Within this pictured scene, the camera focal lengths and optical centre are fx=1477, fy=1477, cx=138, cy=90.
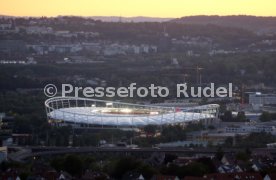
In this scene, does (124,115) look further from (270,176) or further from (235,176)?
(270,176)

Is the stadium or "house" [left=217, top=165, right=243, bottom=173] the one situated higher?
the stadium

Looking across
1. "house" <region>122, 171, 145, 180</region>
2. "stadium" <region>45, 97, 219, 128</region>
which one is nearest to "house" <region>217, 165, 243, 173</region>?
"house" <region>122, 171, 145, 180</region>

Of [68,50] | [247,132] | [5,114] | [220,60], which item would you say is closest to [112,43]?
[68,50]

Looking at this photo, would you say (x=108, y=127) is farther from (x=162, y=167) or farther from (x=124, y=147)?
(x=162, y=167)

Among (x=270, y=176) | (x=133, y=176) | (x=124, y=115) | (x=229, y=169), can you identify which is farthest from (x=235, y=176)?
(x=124, y=115)

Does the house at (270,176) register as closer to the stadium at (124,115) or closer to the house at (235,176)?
the house at (235,176)

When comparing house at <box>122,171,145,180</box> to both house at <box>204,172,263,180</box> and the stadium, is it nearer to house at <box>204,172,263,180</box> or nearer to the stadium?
house at <box>204,172,263,180</box>

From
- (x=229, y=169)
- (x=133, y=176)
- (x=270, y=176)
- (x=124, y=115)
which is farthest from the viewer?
(x=124, y=115)

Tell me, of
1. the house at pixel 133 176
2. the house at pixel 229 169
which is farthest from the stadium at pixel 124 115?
the house at pixel 133 176
